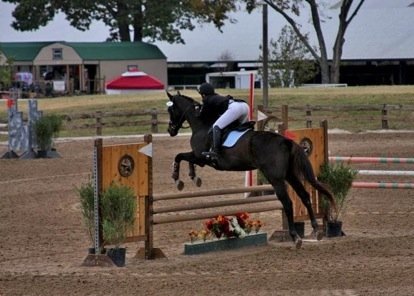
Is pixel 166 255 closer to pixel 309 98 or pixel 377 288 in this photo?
pixel 377 288

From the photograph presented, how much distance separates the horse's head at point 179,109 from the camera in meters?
15.2

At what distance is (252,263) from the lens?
43.7ft

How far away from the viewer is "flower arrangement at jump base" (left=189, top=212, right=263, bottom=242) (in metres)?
14.4

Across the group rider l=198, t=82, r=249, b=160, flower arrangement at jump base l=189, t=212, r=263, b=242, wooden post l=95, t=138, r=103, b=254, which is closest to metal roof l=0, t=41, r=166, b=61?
rider l=198, t=82, r=249, b=160

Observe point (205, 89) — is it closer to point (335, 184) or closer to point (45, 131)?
point (335, 184)

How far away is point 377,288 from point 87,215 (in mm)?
→ 3576

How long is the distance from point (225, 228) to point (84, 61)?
59.7 m

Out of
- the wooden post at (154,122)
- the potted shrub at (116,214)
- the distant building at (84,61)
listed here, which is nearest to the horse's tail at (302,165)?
the potted shrub at (116,214)

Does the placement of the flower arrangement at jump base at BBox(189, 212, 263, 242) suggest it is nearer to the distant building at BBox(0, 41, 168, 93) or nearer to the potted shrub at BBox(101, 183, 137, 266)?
the potted shrub at BBox(101, 183, 137, 266)

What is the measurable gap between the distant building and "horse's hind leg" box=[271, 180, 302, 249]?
58.4 m

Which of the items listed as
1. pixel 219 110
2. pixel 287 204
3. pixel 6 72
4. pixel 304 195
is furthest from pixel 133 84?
pixel 287 204

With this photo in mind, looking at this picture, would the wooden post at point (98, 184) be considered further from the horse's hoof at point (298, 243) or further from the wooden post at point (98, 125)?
the wooden post at point (98, 125)

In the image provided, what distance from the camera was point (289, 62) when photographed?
202 feet

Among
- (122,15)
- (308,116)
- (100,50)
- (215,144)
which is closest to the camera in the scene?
(215,144)
